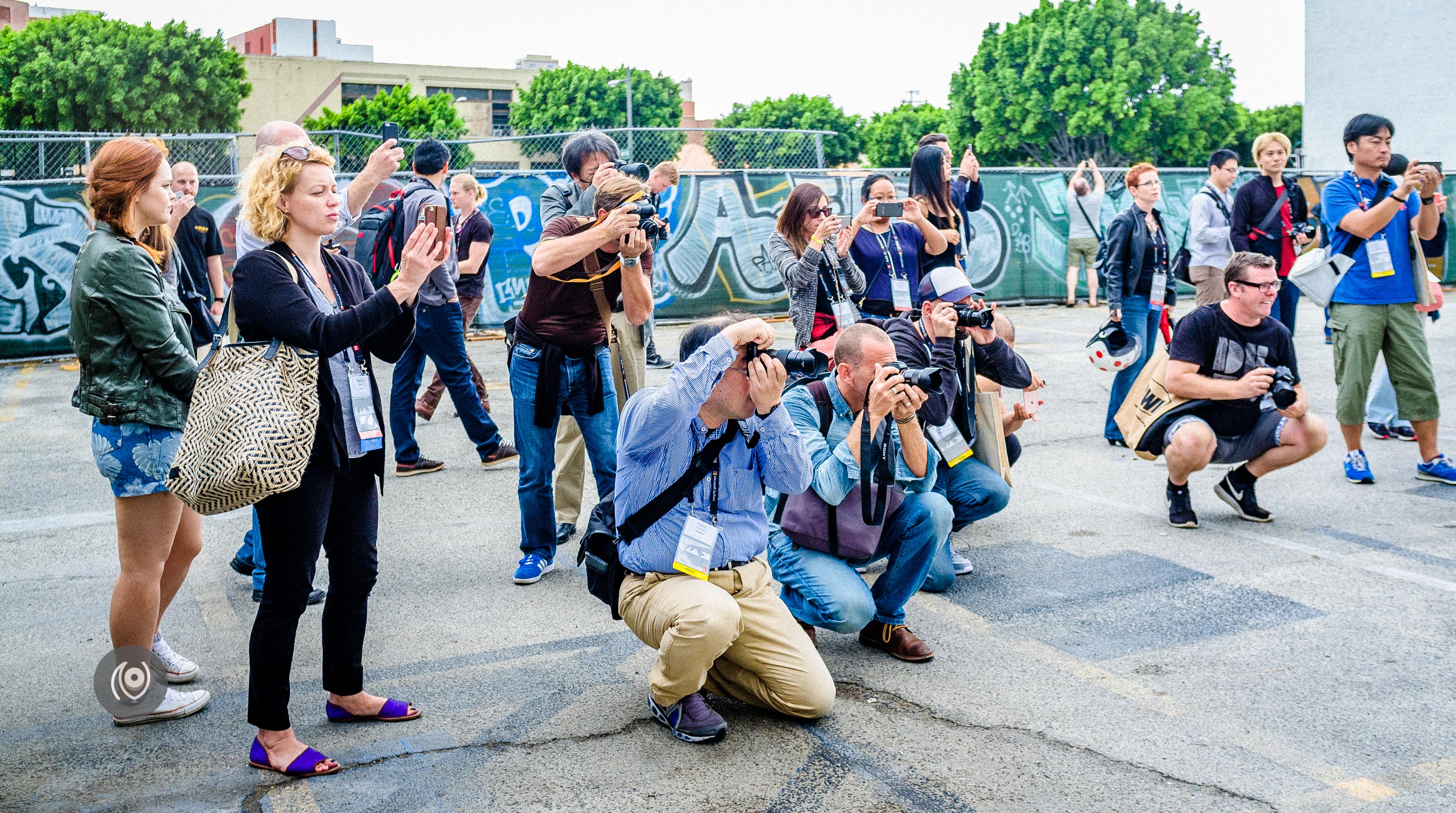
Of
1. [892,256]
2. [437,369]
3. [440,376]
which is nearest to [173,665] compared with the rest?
[437,369]

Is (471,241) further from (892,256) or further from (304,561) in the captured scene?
(304,561)

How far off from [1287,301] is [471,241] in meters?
5.88

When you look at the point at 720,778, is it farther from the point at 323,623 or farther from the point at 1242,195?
the point at 1242,195

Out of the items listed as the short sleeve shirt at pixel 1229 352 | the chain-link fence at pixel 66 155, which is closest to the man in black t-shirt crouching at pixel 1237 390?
the short sleeve shirt at pixel 1229 352

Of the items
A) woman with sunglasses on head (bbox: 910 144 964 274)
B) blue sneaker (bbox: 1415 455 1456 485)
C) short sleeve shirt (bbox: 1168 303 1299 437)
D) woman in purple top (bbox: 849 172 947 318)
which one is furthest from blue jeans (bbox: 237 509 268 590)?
blue sneaker (bbox: 1415 455 1456 485)

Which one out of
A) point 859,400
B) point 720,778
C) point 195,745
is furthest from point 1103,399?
point 195,745

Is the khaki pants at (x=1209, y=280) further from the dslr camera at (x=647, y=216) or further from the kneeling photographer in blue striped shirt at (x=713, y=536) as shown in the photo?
the kneeling photographer in blue striped shirt at (x=713, y=536)

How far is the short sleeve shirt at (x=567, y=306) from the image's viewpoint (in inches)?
186

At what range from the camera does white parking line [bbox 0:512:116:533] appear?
5.79 metres

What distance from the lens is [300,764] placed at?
3.09 meters

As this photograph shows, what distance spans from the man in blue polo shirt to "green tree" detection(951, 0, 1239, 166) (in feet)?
150

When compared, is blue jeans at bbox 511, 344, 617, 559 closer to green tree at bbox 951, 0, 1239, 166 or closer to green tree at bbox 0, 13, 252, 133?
green tree at bbox 0, 13, 252, 133

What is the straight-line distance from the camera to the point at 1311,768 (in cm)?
311

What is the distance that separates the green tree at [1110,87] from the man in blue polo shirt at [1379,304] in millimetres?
45838
